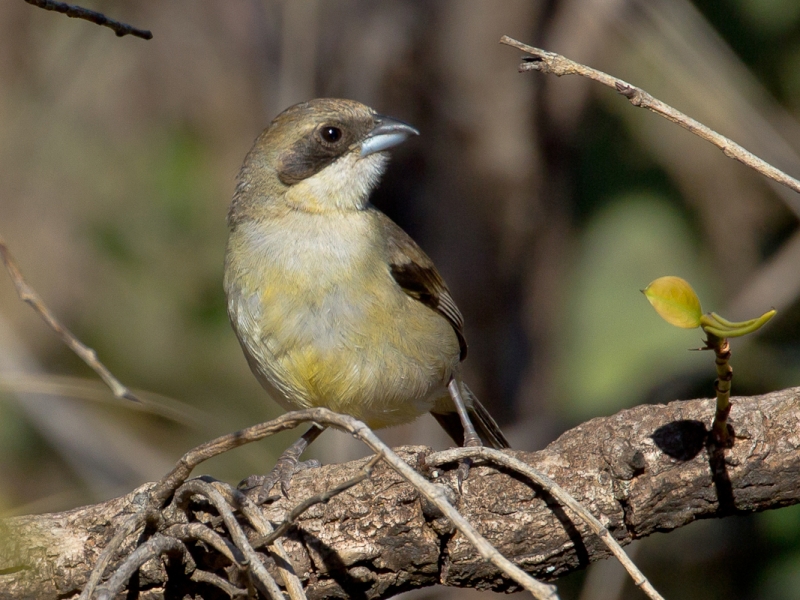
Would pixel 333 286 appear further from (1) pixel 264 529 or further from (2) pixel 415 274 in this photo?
(1) pixel 264 529

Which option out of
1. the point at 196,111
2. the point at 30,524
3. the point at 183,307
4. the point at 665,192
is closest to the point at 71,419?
the point at 183,307

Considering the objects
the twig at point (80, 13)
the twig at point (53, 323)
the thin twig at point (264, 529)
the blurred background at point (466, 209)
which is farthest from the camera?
the blurred background at point (466, 209)

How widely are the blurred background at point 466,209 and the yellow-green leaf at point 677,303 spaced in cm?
358

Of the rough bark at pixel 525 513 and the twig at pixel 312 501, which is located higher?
the rough bark at pixel 525 513

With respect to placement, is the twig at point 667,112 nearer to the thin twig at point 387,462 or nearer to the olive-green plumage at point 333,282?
the thin twig at point 387,462

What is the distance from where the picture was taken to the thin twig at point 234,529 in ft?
7.29

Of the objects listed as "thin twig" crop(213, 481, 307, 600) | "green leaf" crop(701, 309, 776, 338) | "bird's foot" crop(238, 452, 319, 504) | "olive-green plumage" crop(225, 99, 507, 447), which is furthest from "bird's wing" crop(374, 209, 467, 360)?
"green leaf" crop(701, 309, 776, 338)

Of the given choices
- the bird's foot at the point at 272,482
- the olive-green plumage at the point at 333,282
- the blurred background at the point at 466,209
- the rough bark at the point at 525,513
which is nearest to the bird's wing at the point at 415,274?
the olive-green plumage at the point at 333,282

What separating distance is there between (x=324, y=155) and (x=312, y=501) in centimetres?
251

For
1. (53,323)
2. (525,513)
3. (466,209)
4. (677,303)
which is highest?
(466,209)

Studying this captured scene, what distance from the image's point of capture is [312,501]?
7.25ft

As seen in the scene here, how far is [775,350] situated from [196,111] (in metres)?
4.86

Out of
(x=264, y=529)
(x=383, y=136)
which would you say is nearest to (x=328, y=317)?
(x=383, y=136)

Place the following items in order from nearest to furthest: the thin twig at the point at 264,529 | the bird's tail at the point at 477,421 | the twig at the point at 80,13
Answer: the thin twig at the point at 264,529
the twig at the point at 80,13
the bird's tail at the point at 477,421
